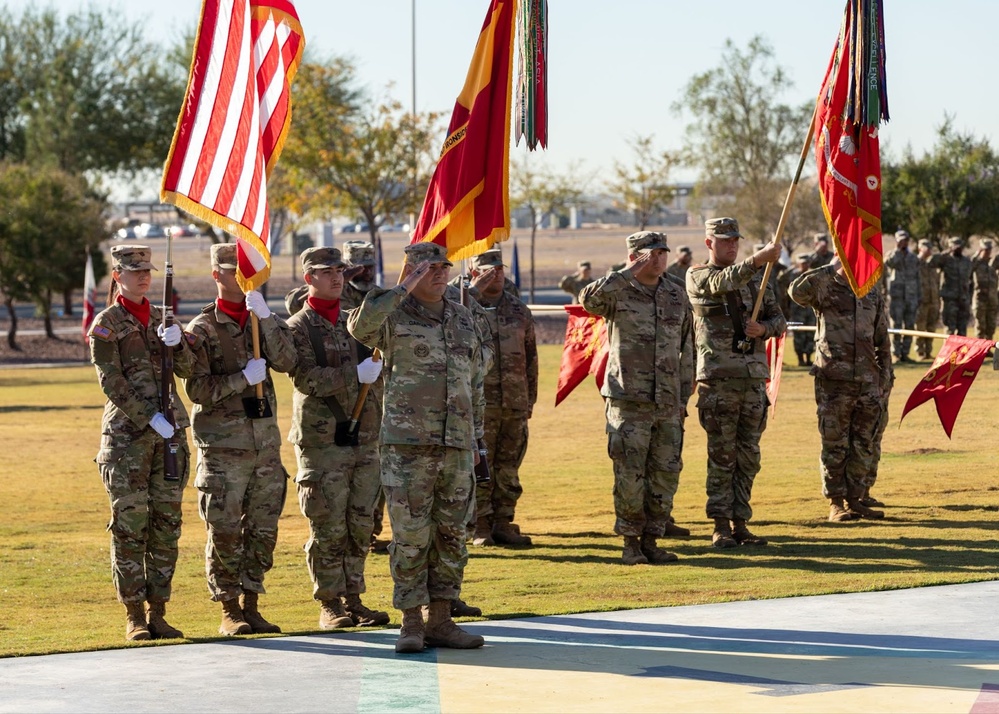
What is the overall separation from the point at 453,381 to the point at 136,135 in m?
51.3

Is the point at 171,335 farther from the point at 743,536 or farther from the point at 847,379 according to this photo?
the point at 847,379

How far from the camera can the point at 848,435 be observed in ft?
41.6

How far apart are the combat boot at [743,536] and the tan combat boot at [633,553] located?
94 centimetres

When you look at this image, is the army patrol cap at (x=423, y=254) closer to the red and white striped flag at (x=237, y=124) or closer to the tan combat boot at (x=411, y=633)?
the red and white striped flag at (x=237, y=124)

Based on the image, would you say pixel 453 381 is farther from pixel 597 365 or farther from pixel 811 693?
pixel 597 365

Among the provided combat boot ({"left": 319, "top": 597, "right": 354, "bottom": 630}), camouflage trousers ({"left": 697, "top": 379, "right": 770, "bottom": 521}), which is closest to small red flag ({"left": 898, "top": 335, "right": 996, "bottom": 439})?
camouflage trousers ({"left": 697, "top": 379, "right": 770, "bottom": 521})

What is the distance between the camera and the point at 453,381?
8.17 meters

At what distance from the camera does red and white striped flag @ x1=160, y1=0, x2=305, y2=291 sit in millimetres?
8781

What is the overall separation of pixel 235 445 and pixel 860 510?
579 centimetres

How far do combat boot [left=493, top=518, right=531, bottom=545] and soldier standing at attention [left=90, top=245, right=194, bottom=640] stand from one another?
3601 mm

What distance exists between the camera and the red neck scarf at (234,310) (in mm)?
8930

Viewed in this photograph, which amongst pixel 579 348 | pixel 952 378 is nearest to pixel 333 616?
pixel 579 348

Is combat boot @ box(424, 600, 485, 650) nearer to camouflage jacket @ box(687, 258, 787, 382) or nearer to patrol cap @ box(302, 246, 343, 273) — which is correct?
patrol cap @ box(302, 246, 343, 273)

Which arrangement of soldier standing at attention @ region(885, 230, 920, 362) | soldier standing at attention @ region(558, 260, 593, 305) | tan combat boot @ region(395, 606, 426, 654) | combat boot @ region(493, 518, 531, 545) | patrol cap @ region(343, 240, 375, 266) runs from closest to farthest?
tan combat boot @ region(395, 606, 426, 654), patrol cap @ region(343, 240, 375, 266), combat boot @ region(493, 518, 531, 545), soldier standing at attention @ region(558, 260, 593, 305), soldier standing at attention @ region(885, 230, 920, 362)
